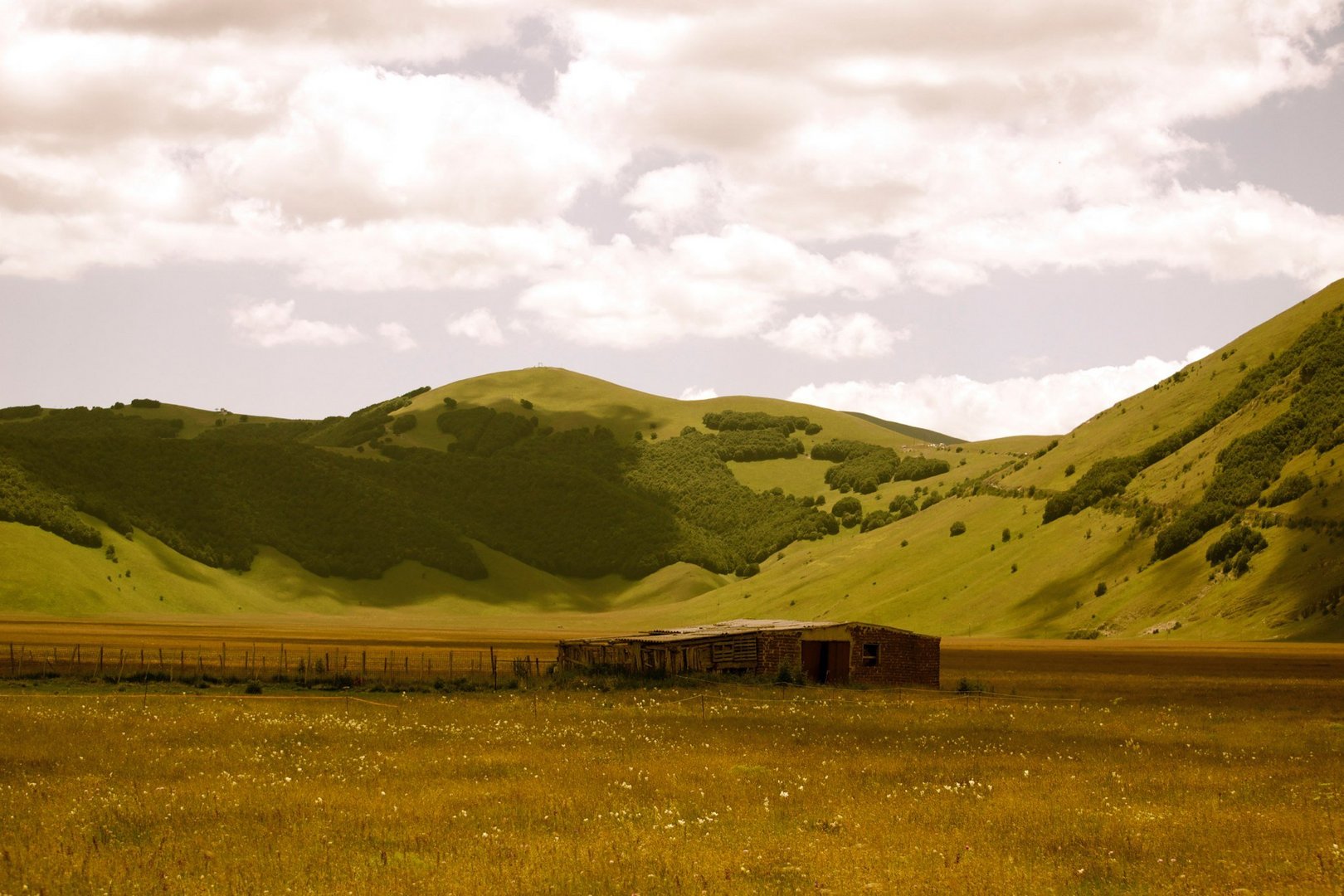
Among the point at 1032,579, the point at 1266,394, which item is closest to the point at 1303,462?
the point at 1266,394

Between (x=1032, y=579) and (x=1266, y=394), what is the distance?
3552 cm

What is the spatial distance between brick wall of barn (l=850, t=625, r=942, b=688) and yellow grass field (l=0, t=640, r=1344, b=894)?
16.1m

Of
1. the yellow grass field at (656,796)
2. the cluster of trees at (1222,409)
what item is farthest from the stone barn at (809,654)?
the cluster of trees at (1222,409)

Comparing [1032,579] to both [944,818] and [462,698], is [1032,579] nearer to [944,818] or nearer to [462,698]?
[462,698]

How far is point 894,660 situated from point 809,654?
4700 mm

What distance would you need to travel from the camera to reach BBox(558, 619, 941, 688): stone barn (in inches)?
2645

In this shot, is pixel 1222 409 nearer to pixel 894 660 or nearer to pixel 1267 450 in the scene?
pixel 1267 450

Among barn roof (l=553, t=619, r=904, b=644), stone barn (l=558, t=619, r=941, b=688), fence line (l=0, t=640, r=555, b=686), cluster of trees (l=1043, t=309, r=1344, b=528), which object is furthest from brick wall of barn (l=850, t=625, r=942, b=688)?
cluster of trees (l=1043, t=309, r=1344, b=528)

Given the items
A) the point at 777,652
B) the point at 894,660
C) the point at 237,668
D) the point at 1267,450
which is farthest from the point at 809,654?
the point at 1267,450

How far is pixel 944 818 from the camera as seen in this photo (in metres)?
25.1

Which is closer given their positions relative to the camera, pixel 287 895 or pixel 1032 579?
pixel 287 895

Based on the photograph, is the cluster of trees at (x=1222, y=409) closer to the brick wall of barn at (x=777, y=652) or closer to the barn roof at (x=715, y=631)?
the barn roof at (x=715, y=631)

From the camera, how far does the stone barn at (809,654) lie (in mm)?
67188

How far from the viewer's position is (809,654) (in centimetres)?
6925
